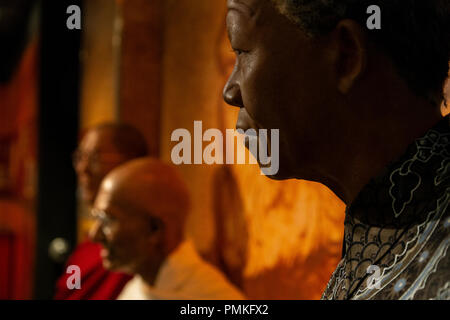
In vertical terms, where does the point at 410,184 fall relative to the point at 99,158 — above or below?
above

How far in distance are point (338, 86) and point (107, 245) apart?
122cm

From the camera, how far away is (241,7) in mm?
702

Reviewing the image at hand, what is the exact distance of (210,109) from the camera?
7.24 feet

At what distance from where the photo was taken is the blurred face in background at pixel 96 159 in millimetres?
2486

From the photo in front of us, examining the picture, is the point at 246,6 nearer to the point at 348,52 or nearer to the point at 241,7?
the point at 241,7

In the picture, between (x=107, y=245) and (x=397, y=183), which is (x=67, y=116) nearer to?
(x=107, y=245)

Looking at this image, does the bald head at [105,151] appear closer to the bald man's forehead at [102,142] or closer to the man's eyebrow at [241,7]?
the bald man's forehead at [102,142]

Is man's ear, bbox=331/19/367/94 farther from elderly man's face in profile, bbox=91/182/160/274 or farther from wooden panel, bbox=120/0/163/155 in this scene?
wooden panel, bbox=120/0/163/155

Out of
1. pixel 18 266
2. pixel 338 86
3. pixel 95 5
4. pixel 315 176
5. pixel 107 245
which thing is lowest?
pixel 18 266

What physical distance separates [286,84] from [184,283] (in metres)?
1.14

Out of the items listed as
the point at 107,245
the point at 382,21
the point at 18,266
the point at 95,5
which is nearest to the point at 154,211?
the point at 107,245

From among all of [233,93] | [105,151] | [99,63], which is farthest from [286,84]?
[99,63]

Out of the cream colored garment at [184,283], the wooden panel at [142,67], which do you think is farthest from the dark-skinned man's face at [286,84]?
the wooden panel at [142,67]

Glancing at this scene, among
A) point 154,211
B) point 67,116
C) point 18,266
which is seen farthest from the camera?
point 18,266
